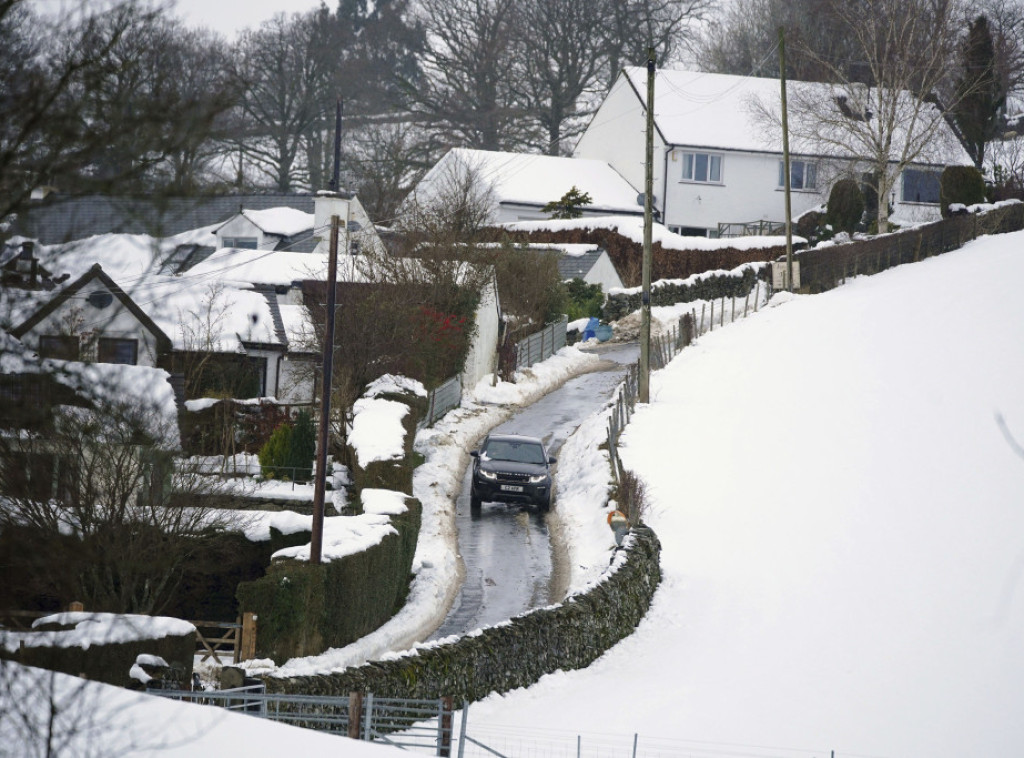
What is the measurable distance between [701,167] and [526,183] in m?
8.68

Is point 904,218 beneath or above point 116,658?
above

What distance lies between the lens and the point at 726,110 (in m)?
59.1

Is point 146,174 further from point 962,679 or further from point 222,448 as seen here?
point 222,448

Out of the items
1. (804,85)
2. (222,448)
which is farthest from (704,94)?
(222,448)

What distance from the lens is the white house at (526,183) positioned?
55.3 meters

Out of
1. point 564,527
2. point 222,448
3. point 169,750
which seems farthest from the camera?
point 222,448

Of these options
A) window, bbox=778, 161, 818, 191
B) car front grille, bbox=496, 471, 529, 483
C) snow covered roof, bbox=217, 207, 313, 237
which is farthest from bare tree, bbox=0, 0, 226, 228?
window, bbox=778, 161, 818, 191

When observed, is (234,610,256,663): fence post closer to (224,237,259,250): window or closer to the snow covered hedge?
the snow covered hedge

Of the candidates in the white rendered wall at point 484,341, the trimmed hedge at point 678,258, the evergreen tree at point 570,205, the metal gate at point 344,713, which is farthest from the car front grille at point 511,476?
the evergreen tree at point 570,205

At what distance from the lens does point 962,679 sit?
59.9ft

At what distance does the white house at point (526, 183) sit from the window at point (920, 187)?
46.7ft

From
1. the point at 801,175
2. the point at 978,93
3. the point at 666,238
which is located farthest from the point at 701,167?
the point at 978,93

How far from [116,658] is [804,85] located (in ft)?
163

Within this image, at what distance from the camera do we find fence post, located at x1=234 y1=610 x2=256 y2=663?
727 inches
